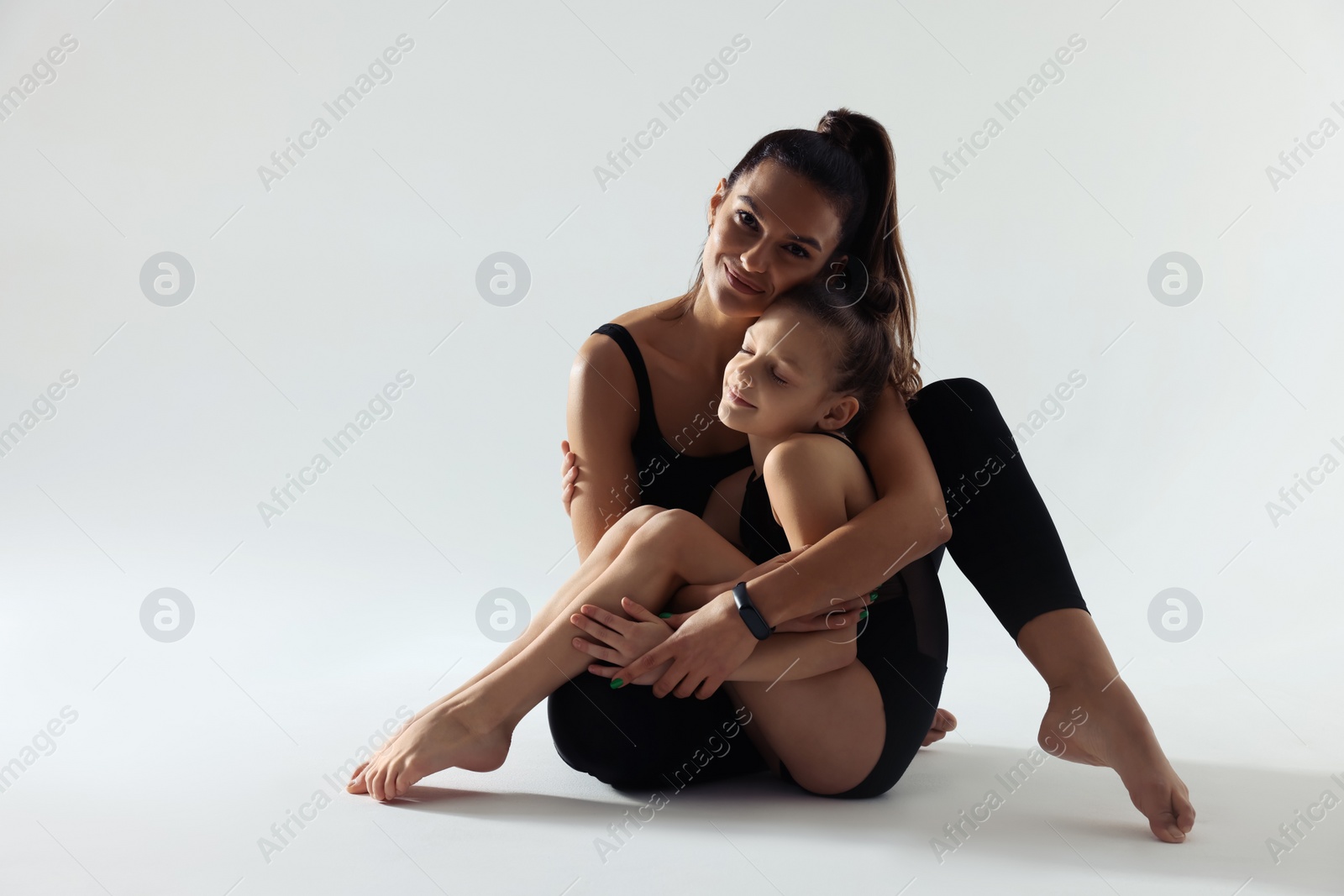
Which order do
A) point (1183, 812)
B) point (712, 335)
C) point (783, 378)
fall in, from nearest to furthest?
point (1183, 812), point (783, 378), point (712, 335)

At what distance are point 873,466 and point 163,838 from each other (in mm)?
1397

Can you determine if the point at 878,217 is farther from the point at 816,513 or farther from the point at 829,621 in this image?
the point at 829,621

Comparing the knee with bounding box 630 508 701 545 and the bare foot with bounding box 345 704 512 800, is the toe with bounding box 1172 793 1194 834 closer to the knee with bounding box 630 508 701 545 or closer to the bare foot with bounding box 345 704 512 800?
the knee with bounding box 630 508 701 545

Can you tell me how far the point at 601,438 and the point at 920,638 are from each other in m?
0.76

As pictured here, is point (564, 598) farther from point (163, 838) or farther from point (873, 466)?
point (163, 838)

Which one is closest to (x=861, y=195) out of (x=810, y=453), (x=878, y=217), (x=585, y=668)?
(x=878, y=217)

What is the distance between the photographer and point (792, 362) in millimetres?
2236

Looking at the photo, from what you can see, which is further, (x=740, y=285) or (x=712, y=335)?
(x=712, y=335)

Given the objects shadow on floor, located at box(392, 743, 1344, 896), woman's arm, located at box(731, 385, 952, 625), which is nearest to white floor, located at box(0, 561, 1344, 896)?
shadow on floor, located at box(392, 743, 1344, 896)

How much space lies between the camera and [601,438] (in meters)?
2.49

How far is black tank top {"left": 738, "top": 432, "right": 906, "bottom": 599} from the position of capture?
2256 millimetres

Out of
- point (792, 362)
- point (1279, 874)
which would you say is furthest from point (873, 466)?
point (1279, 874)

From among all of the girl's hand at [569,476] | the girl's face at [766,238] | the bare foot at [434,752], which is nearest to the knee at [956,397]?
the girl's face at [766,238]

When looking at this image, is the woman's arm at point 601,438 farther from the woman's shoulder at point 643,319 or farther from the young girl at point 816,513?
the young girl at point 816,513
